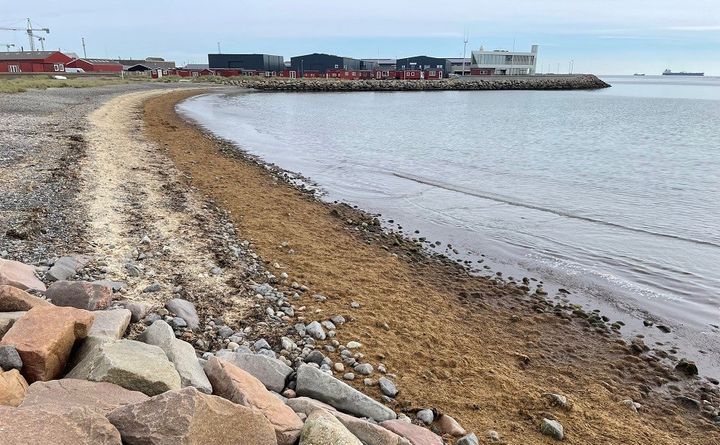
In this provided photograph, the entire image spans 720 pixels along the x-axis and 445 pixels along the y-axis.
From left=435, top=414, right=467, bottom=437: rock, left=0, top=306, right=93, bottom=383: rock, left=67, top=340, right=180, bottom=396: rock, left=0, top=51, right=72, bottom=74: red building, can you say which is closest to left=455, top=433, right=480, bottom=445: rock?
left=435, top=414, right=467, bottom=437: rock

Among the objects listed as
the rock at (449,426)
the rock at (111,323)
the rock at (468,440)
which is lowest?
the rock at (449,426)

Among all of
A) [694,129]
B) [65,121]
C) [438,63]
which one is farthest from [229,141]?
[438,63]

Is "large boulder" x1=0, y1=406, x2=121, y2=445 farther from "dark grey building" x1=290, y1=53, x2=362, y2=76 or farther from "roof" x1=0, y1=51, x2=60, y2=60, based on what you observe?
"dark grey building" x1=290, y1=53, x2=362, y2=76

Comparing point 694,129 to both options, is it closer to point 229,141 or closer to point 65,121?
point 229,141

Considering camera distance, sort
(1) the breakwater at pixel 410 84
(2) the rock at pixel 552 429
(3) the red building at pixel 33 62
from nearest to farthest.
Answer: (2) the rock at pixel 552 429 → (3) the red building at pixel 33 62 → (1) the breakwater at pixel 410 84

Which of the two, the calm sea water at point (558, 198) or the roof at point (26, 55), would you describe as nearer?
the calm sea water at point (558, 198)

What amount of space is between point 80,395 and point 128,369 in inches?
15.5

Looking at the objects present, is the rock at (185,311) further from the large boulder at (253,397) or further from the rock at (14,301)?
the large boulder at (253,397)

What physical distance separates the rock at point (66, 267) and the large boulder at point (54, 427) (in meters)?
4.08

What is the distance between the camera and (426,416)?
5.02m

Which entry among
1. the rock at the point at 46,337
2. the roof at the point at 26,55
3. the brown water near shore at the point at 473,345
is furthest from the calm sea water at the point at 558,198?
the roof at the point at 26,55

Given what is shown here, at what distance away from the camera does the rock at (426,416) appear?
4.99m

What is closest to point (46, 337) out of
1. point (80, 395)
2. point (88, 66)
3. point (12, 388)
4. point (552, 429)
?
point (12, 388)

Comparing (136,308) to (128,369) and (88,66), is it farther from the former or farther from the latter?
(88,66)
